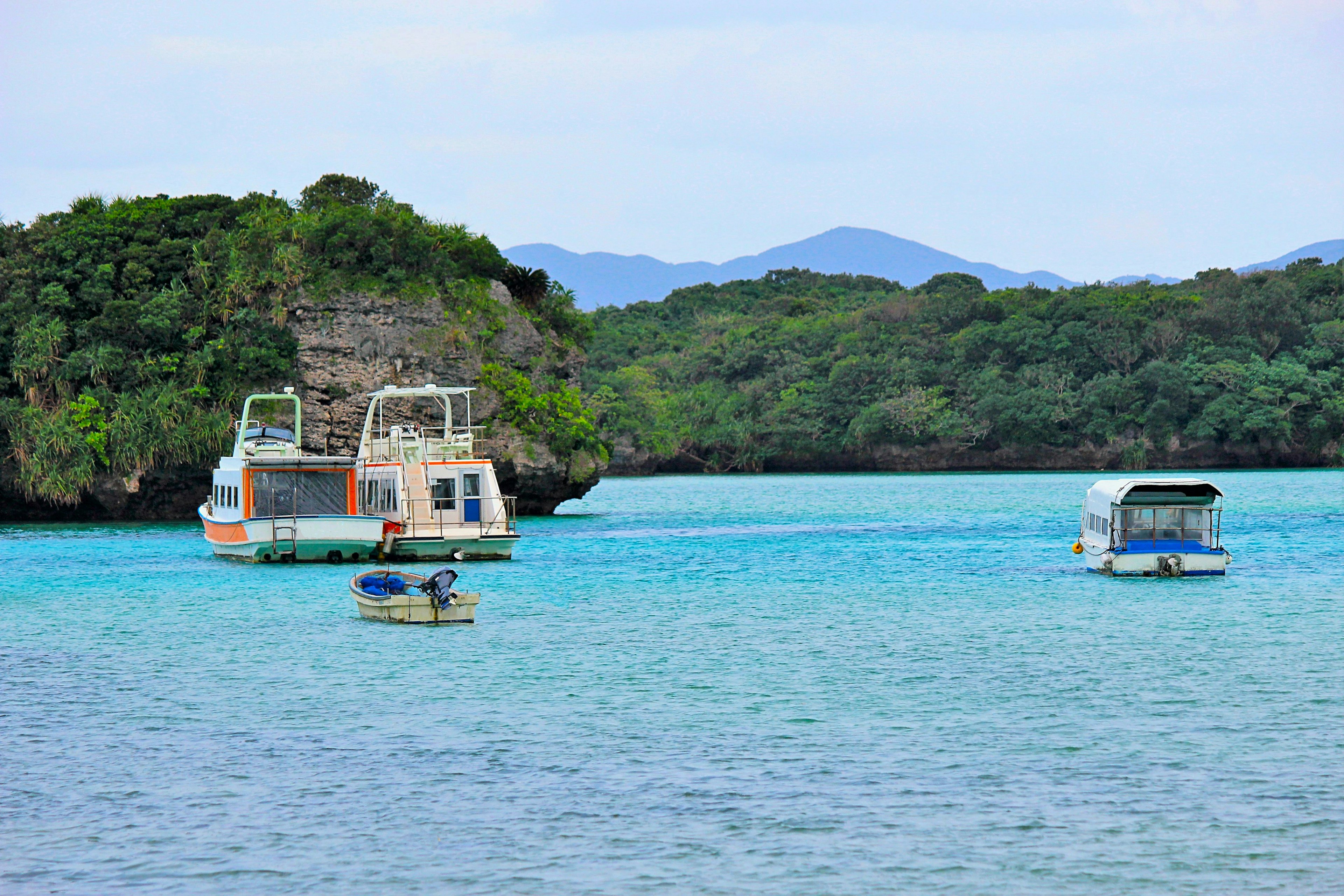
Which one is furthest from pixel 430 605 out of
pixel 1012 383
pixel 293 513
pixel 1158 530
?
pixel 1012 383

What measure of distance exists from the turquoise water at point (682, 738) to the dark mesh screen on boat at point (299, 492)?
4.48 metres

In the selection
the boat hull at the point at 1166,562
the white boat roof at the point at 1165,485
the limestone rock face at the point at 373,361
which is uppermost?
the limestone rock face at the point at 373,361

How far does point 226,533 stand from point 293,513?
224 cm

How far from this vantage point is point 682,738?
Answer: 53.8 feet

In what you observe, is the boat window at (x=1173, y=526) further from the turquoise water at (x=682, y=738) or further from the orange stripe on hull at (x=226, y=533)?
the orange stripe on hull at (x=226, y=533)

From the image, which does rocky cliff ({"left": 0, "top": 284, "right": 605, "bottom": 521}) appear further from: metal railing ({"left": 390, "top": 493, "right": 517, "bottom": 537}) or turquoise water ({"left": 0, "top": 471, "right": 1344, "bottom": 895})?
turquoise water ({"left": 0, "top": 471, "right": 1344, "bottom": 895})

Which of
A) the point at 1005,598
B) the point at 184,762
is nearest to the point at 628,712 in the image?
the point at 184,762

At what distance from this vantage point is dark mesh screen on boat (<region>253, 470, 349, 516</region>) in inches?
1495

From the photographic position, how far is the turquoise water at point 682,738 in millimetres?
11836

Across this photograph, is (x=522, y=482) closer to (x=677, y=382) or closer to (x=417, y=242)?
(x=417, y=242)

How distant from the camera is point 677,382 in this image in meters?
136

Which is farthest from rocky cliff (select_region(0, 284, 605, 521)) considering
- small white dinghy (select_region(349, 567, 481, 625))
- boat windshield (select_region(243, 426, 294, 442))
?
small white dinghy (select_region(349, 567, 481, 625))

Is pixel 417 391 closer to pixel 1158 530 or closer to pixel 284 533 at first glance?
pixel 284 533

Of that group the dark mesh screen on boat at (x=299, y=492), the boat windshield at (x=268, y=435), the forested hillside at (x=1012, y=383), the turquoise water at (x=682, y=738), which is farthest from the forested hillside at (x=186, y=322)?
the forested hillside at (x=1012, y=383)
